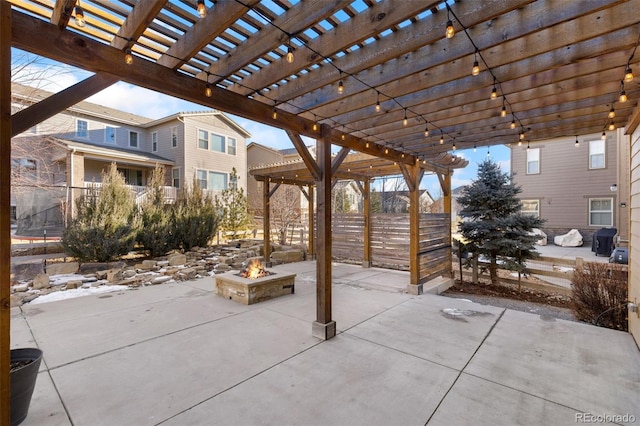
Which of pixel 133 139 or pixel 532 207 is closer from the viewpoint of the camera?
pixel 532 207

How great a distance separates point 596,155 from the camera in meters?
12.0

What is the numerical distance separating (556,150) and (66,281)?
56.6 ft

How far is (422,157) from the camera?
594cm

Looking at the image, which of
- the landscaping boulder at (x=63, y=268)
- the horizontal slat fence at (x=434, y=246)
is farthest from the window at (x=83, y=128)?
the horizontal slat fence at (x=434, y=246)

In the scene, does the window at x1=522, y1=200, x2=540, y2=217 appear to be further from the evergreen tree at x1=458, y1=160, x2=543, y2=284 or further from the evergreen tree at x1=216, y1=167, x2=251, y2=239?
the evergreen tree at x1=216, y1=167, x2=251, y2=239

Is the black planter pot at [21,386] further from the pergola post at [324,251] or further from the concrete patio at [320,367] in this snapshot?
the pergola post at [324,251]

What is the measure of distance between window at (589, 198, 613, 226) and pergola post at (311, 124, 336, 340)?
1377 cm

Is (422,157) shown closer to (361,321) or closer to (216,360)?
(361,321)

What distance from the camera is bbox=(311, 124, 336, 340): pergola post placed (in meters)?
3.62

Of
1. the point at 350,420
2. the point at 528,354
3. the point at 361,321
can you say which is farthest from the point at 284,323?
the point at 528,354

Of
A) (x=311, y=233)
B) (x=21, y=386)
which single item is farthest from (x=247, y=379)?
(x=311, y=233)

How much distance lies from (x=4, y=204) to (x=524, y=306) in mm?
6999

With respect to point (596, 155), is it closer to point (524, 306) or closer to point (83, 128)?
point (524, 306)

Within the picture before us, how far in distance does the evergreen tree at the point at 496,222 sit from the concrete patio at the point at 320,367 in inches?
94.8
